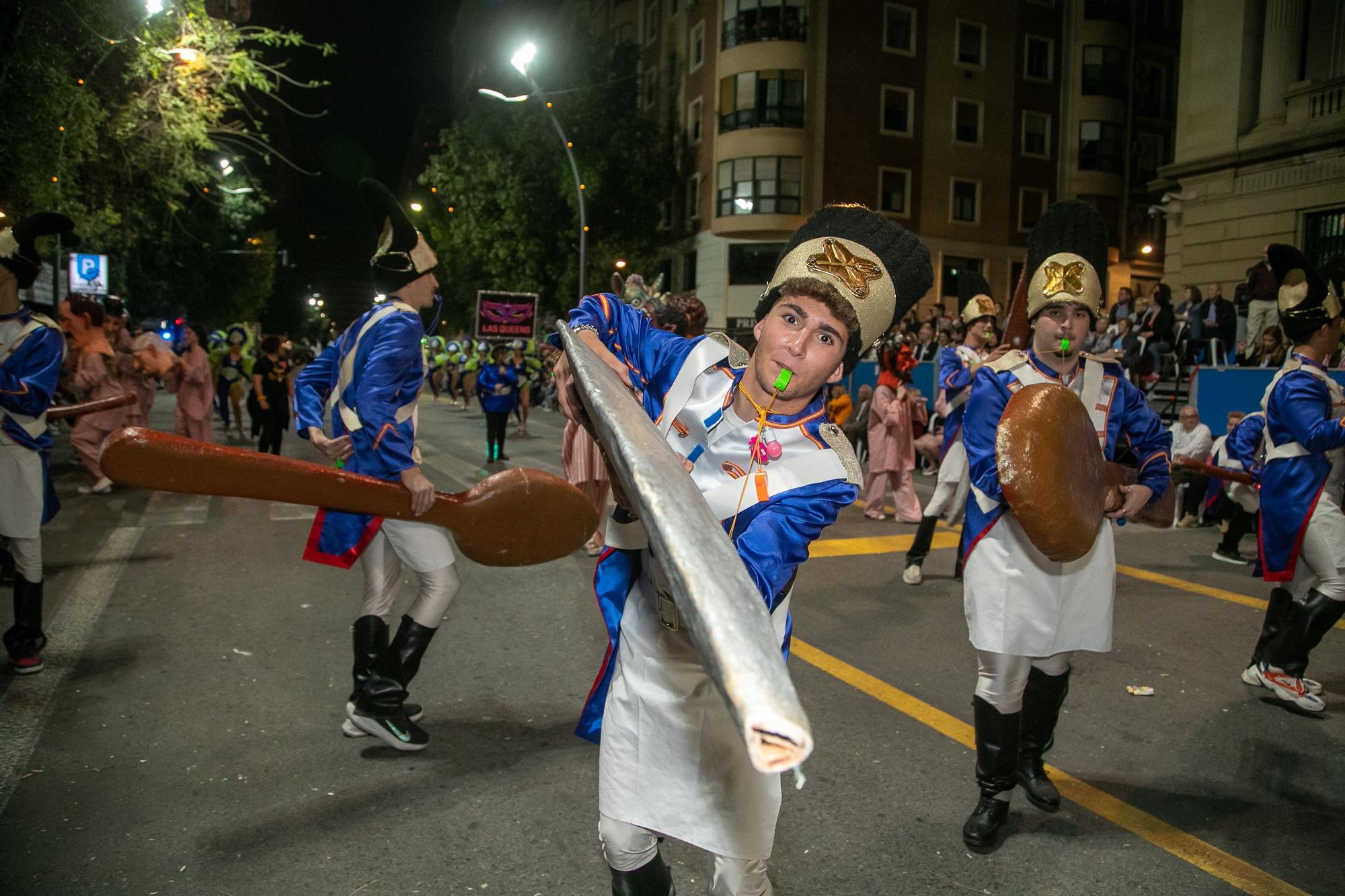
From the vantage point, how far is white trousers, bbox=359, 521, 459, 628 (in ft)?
12.7

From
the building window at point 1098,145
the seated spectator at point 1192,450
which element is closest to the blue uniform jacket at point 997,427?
the seated spectator at point 1192,450

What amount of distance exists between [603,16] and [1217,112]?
32.7m

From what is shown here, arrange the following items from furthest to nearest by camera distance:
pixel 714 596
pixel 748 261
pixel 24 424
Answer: pixel 748 261 < pixel 24 424 < pixel 714 596

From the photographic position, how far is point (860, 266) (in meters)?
2.29

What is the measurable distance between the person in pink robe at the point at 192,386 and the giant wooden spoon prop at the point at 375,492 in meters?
11.6

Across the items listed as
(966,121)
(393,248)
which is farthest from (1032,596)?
(966,121)

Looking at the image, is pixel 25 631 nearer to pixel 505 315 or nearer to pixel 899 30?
pixel 505 315

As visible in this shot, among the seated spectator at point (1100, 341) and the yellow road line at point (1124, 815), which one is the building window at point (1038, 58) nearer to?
the seated spectator at point (1100, 341)

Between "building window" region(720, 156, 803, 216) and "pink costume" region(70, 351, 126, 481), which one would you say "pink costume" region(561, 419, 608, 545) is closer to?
"pink costume" region(70, 351, 126, 481)

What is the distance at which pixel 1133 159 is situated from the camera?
3588 centimetres

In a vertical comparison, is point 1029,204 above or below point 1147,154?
below

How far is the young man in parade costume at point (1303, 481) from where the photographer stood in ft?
14.5

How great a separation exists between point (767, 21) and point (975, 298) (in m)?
29.2

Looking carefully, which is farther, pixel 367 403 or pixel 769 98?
pixel 769 98
